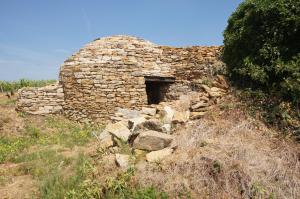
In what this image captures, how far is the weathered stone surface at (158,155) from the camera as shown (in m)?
5.59

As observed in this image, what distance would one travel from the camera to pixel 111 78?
11617mm

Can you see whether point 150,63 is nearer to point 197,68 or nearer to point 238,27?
point 197,68

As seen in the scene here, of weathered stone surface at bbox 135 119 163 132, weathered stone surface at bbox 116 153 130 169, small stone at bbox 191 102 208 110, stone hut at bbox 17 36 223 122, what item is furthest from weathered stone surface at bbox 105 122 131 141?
stone hut at bbox 17 36 223 122

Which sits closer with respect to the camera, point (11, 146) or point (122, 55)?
point (11, 146)

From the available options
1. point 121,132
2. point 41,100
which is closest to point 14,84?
point 41,100

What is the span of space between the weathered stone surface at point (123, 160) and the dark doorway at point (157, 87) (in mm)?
6427

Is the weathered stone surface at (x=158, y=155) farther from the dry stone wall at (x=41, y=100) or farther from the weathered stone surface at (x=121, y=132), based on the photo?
the dry stone wall at (x=41, y=100)

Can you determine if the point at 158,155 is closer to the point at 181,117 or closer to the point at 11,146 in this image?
the point at 181,117

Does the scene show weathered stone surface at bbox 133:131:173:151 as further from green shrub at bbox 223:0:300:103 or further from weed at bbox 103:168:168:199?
green shrub at bbox 223:0:300:103

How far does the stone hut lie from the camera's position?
1158cm

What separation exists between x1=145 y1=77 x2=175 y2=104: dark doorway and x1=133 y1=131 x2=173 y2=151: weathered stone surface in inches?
234

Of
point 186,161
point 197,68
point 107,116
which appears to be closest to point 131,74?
point 107,116

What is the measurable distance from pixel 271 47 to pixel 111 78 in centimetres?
628

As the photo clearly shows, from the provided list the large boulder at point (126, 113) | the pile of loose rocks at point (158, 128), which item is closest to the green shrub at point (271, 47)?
the pile of loose rocks at point (158, 128)
